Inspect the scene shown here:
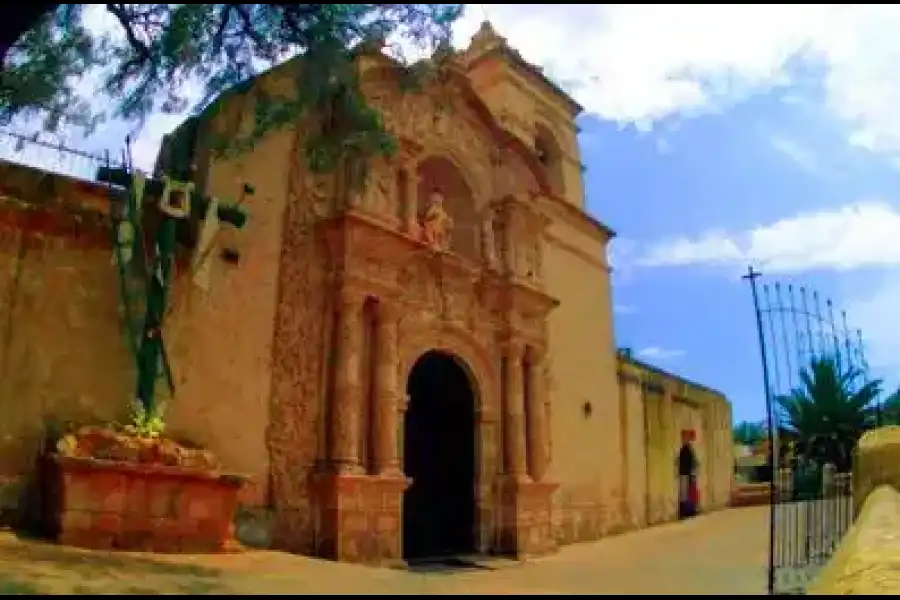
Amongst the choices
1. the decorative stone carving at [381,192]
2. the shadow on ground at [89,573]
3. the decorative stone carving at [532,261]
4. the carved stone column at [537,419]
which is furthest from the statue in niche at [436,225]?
the shadow on ground at [89,573]

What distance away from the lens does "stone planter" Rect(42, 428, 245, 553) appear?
24.0ft

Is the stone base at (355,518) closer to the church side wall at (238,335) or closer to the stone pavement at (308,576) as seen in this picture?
the stone pavement at (308,576)

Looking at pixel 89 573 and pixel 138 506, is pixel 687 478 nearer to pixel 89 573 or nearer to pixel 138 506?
pixel 138 506

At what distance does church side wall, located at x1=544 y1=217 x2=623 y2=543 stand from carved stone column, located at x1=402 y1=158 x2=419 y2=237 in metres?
4.09

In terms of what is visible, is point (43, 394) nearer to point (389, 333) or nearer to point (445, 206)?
point (389, 333)

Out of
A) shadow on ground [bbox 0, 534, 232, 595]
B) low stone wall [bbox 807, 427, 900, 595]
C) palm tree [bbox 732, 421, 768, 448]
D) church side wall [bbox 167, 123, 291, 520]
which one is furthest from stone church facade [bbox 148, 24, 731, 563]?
palm tree [bbox 732, 421, 768, 448]

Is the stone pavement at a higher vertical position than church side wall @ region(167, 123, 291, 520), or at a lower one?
lower

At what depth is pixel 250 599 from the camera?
14.6 ft

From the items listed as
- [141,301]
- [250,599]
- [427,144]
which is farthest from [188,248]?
[250,599]

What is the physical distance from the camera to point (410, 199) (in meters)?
12.0

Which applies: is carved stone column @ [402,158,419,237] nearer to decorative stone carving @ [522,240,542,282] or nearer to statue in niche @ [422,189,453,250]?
statue in niche @ [422,189,453,250]

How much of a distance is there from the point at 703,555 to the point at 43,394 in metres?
8.06

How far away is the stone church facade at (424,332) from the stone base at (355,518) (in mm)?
24

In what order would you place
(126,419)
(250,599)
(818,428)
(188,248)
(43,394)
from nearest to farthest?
→ (250,599) < (43,394) < (126,419) < (188,248) < (818,428)
